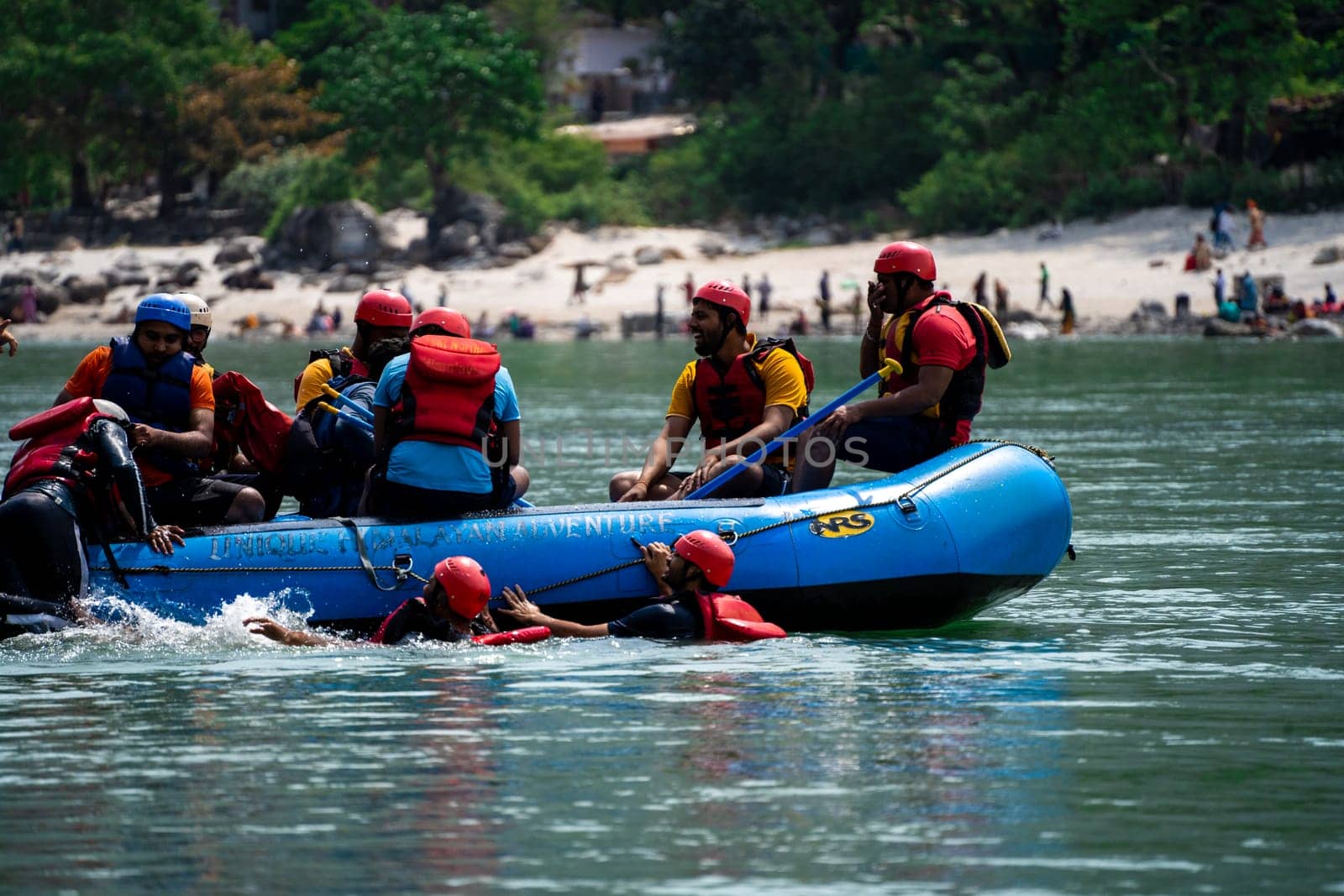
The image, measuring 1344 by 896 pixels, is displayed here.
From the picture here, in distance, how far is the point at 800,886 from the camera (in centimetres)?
553

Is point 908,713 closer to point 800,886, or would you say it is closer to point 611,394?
point 800,886

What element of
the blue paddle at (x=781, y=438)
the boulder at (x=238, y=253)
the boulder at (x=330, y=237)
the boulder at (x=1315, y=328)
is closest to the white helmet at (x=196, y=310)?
the blue paddle at (x=781, y=438)

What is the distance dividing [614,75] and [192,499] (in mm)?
65412

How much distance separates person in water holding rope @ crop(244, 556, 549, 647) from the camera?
8594mm

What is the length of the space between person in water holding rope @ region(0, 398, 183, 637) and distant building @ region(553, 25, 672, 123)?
63.7 m

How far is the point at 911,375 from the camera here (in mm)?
9359

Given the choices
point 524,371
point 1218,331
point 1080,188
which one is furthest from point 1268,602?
point 1080,188

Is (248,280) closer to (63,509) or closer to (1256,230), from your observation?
(1256,230)

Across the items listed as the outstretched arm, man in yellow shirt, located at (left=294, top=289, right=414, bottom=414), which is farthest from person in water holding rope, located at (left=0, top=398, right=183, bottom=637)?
the outstretched arm

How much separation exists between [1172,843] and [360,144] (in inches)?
2064

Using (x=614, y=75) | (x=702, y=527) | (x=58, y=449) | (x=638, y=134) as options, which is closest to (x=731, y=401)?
(x=702, y=527)

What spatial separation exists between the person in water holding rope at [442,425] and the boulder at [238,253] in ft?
162

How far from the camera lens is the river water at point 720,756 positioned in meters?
5.75

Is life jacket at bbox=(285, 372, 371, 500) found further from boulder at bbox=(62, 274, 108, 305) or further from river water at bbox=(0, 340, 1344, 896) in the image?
boulder at bbox=(62, 274, 108, 305)
